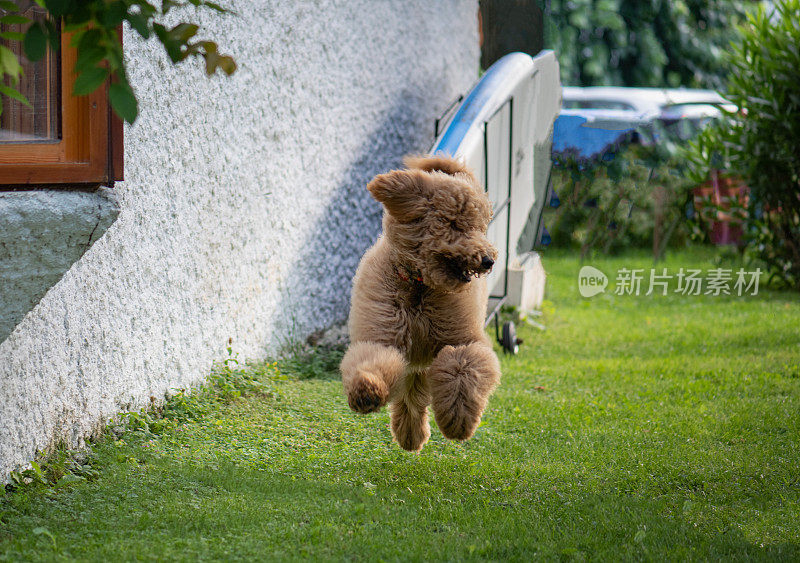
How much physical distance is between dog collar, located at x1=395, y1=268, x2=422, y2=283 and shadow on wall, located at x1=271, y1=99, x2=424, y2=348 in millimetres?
2707

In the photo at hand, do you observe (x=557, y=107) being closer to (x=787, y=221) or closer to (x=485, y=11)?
(x=485, y=11)

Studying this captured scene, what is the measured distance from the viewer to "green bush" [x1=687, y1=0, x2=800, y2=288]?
8.98 metres

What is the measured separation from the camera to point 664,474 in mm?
4230

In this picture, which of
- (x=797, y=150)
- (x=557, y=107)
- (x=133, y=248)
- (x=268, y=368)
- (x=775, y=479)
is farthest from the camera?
(x=797, y=150)

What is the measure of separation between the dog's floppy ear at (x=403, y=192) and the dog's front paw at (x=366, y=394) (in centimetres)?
68

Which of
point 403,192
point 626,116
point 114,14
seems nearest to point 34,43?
point 114,14

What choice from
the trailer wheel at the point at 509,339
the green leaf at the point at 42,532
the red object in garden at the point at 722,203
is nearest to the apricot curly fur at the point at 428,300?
the green leaf at the point at 42,532

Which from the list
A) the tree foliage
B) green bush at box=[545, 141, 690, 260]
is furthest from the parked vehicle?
the tree foliage

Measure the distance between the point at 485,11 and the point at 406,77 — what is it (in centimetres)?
221

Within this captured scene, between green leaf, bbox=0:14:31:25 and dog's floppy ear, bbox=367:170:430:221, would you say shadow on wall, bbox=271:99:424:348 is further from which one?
green leaf, bbox=0:14:31:25

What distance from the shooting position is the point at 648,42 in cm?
1969

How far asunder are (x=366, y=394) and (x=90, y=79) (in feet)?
Answer: 4.56

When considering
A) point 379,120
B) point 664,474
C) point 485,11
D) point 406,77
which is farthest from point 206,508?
point 485,11

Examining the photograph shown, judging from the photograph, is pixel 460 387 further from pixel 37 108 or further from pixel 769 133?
pixel 769 133
